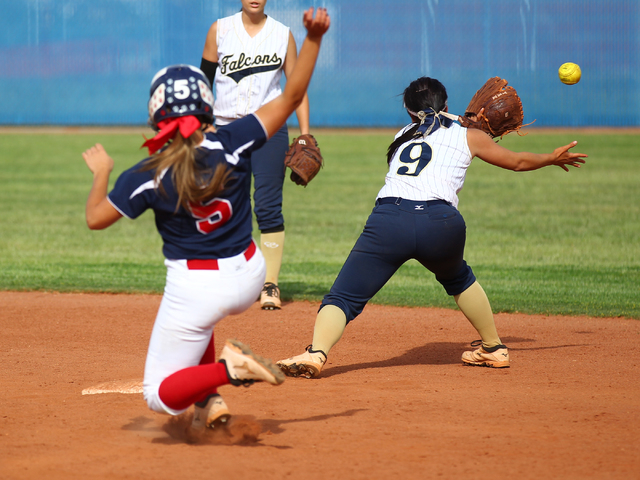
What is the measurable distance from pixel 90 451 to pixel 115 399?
32.2 inches

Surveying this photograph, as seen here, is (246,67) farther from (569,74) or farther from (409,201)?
(569,74)

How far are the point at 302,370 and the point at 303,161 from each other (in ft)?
5.49

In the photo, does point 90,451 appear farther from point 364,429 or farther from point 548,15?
point 548,15

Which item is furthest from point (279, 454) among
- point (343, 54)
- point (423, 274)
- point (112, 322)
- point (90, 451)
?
point (343, 54)

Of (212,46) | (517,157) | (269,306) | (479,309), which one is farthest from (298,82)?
(269,306)

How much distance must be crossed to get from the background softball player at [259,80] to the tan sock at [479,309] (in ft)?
6.97

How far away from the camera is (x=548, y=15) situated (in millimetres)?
27172

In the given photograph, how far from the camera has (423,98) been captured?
171 inches

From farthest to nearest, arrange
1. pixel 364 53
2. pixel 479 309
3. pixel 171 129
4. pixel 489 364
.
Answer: pixel 364 53
pixel 489 364
pixel 479 309
pixel 171 129

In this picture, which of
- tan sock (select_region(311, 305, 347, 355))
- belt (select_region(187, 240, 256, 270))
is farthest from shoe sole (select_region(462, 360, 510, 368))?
belt (select_region(187, 240, 256, 270))

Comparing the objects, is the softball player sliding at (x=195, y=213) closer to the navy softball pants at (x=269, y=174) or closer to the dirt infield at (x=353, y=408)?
the dirt infield at (x=353, y=408)

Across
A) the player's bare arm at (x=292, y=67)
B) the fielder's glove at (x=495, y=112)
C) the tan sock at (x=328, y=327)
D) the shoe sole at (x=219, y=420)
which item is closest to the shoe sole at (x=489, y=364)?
the tan sock at (x=328, y=327)

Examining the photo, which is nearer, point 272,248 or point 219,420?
point 219,420

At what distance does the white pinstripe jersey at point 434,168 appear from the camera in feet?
13.8
